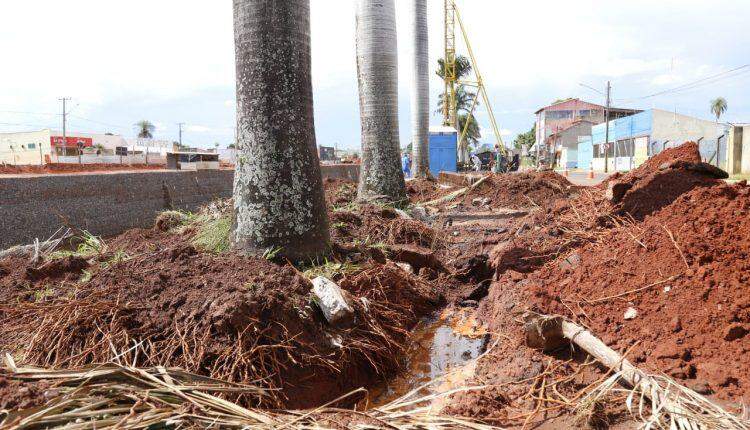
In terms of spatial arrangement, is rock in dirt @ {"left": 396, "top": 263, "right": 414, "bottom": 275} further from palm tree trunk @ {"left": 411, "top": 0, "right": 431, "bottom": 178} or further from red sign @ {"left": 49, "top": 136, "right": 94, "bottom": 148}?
red sign @ {"left": 49, "top": 136, "right": 94, "bottom": 148}

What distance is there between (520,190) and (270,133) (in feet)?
25.6

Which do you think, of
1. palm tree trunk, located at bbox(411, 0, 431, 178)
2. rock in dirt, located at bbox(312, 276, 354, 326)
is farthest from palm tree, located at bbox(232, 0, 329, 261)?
palm tree trunk, located at bbox(411, 0, 431, 178)

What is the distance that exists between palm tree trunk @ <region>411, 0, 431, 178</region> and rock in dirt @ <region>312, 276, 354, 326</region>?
11.1 m

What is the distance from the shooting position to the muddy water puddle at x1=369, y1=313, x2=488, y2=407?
3.35 m

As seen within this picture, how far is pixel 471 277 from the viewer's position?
550 cm

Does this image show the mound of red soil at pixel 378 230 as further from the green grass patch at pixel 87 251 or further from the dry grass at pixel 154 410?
the dry grass at pixel 154 410

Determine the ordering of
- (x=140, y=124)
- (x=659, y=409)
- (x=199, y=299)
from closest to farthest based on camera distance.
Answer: (x=659, y=409)
(x=199, y=299)
(x=140, y=124)

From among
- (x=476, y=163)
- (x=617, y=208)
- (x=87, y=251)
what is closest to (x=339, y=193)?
(x=87, y=251)

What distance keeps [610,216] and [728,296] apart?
1.94 meters

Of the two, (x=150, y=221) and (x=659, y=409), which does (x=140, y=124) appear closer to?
(x=150, y=221)

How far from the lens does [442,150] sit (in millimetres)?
19266

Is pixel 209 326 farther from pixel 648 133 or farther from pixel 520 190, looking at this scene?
pixel 648 133

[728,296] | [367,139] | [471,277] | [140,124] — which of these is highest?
[140,124]

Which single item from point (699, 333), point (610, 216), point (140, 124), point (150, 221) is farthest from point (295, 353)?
point (140, 124)
